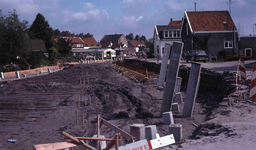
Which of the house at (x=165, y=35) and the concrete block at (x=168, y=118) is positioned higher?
the house at (x=165, y=35)

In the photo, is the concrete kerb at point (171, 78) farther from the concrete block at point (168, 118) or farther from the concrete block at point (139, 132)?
the concrete block at point (139, 132)

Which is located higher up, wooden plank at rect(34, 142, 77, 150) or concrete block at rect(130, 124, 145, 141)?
wooden plank at rect(34, 142, 77, 150)

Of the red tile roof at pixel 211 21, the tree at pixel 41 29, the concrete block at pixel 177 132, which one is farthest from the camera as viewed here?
the tree at pixel 41 29

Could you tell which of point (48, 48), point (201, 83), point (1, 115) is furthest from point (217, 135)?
point (48, 48)

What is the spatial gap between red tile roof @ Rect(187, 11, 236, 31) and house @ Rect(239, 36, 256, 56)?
3459 millimetres

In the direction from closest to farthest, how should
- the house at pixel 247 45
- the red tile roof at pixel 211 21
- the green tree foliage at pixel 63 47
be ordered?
the house at pixel 247 45
the red tile roof at pixel 211 21
the green tree foliage at pixel 63 47

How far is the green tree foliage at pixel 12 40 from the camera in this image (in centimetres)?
3734

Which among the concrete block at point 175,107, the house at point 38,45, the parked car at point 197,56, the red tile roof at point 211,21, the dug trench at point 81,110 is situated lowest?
the dug trench at point 81,110

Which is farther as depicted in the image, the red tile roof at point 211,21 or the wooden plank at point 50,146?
the red tile roof at point 211,21

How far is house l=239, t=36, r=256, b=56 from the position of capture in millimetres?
42075

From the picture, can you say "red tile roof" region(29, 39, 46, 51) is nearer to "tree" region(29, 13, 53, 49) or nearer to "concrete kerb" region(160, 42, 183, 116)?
"tree" region(29, 13, 53, 49)

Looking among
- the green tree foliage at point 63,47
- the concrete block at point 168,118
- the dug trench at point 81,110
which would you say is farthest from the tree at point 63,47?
the concrete block at point 168,118

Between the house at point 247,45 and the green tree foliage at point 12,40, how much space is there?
33.2 metres

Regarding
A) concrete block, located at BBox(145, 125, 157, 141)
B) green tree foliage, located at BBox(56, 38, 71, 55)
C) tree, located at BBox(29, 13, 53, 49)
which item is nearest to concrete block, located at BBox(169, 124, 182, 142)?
concrete block, located at BBox(145, 125, 157, 141)
